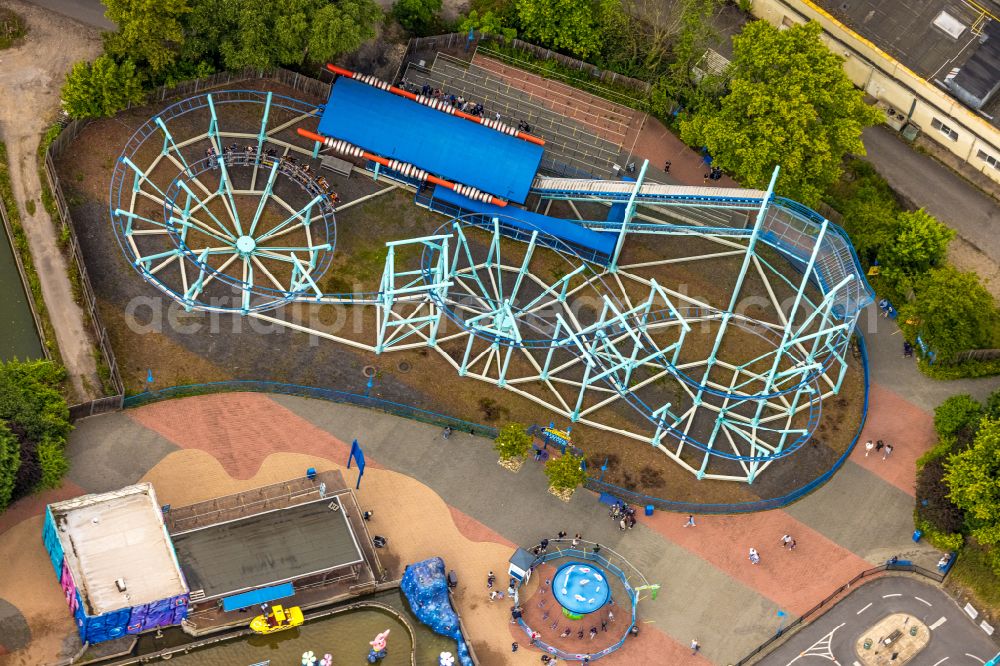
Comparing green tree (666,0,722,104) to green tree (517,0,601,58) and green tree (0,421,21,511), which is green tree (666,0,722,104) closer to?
green tree (517,0,601,58)

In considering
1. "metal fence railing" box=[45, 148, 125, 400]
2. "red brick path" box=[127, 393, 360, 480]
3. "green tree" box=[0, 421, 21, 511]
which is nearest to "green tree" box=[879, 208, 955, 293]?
"red brick path" box=[127, 393, 360, 480]

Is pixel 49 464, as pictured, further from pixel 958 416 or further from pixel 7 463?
pixel 958 416

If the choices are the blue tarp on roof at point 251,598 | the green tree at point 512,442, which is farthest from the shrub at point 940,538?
the blue tarp on roof at point 251,598

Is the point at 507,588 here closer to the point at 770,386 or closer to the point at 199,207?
the point at 770,386

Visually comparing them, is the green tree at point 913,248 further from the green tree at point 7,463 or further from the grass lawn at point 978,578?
the green tree at point 7,463

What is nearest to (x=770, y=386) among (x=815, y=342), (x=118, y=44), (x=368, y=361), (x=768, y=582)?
(x=815, y=342)
